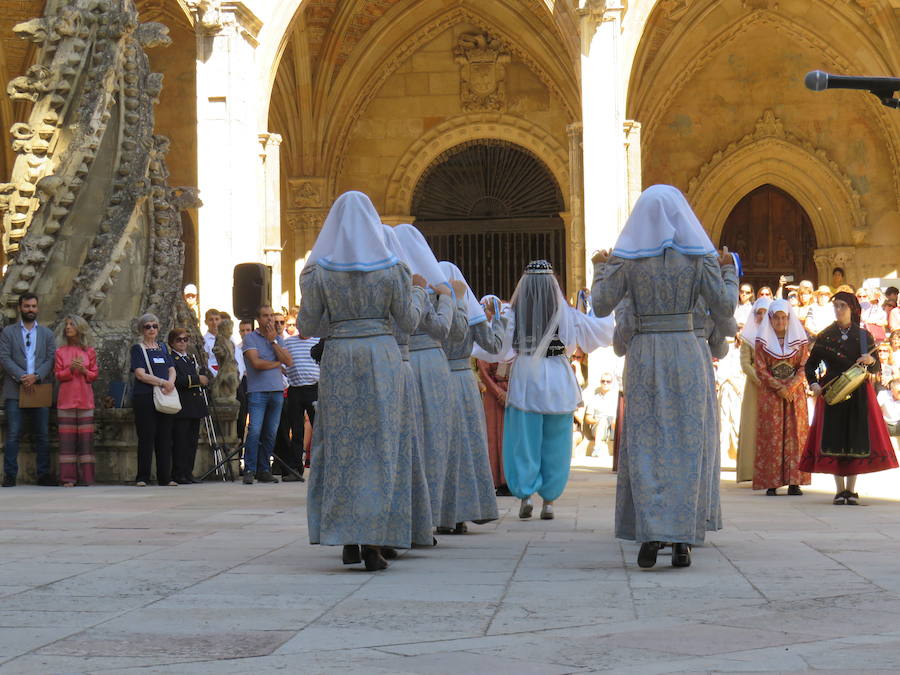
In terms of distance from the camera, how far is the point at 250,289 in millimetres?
15148

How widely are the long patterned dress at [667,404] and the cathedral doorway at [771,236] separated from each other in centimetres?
2030

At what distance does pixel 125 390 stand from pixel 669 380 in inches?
259

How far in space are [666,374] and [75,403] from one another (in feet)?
20.1

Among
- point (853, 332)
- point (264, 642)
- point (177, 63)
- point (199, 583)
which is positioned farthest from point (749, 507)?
point (177, 63)

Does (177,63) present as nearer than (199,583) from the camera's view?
No

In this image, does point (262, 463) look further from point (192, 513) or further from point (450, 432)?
point (450, 432)

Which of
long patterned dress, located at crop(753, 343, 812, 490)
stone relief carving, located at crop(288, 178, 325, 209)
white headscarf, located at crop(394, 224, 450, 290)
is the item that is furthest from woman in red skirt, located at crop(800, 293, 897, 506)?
stone relief carving, located at crop(288, 178, 325, 209)

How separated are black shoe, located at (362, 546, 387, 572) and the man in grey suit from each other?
5.74 m

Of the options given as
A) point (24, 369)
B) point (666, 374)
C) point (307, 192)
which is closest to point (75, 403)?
point (24, 369)

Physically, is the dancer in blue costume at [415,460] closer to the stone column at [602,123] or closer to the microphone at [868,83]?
the microphone at [868,83]

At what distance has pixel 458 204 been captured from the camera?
1075 inches

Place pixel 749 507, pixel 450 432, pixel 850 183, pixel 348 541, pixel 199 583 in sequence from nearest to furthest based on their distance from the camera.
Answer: pixel 199 583 → pixel 348 541 → pixel 450 432 → pixel 749 507 → pixel 850 183

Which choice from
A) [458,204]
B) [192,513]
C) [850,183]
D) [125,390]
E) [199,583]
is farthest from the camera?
[458,204]

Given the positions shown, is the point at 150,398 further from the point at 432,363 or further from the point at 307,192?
the point at 307,192
